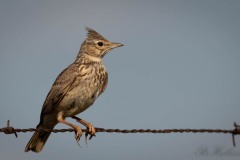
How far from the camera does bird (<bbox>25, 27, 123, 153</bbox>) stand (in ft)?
30.8

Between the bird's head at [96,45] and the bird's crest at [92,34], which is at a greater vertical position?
the bird's crest at [92,34]

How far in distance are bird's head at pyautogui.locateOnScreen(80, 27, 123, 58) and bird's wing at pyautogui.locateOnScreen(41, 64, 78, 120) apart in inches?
36.5

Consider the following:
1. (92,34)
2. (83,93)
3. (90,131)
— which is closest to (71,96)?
(83,93)

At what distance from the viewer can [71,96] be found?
9422 mm

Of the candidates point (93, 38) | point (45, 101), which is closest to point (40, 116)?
point (45, 101)

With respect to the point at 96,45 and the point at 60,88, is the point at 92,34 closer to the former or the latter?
the point at 96,45

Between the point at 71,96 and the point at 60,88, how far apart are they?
1.07 feet

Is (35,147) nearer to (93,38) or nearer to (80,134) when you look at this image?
(80,134)

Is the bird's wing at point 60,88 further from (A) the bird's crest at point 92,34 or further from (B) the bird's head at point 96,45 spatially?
(A) the bird's crest at point 92,34

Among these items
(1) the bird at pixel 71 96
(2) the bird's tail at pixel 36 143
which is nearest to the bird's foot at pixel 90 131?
(1) the bird at pixel 71 96

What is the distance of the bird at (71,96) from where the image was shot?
940 cm

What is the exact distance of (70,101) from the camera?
30.9ft

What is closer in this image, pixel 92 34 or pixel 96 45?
pixel 96 45

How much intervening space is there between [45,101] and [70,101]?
2.65 feet
